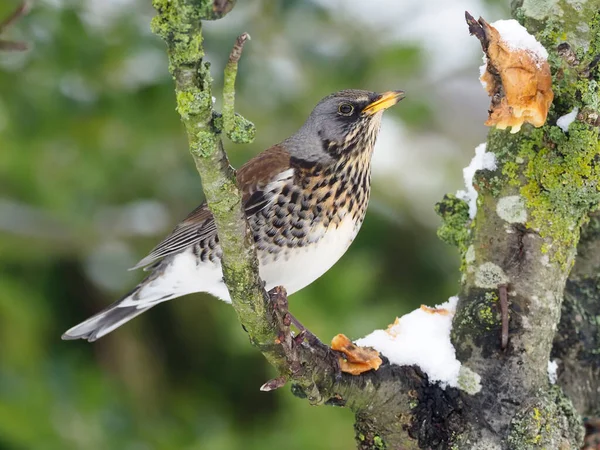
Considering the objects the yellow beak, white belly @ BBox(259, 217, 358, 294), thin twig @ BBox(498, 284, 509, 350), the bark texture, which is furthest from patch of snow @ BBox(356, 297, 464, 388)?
the yellow beak

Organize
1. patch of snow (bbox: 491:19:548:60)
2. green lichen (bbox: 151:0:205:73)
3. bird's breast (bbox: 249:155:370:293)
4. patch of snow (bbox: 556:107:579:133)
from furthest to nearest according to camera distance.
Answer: bird's breast (bbox: 249:155:370:293) < patch of snow (bbox: 556:107:579:133) < patch of snow (bbox: 491:19:548:60) < green lichen (bbox: 151:0:205:73)

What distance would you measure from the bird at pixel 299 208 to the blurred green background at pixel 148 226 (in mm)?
815

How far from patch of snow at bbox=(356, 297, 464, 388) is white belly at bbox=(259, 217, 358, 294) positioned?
1.52 ft

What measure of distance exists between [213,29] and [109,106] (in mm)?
658

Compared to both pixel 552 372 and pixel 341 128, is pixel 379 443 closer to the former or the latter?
pixel 552 372

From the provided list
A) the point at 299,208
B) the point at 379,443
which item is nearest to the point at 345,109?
the point at 299,208

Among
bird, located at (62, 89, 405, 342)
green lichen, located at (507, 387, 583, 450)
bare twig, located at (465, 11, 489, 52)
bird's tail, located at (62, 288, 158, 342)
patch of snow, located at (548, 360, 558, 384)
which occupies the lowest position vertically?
green lichen, located at (507, 387, 583, 450)

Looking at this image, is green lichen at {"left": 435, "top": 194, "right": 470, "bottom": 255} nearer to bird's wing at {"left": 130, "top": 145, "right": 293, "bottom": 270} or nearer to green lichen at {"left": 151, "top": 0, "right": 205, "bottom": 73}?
bird's wing at {"left": 130, "top": 145, "right": 293, "bottom": 270}

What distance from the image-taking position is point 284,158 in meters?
2.76

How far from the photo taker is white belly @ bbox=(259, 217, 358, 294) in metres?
2.62

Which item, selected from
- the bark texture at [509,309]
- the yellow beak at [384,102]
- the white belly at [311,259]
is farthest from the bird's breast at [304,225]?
the bark texture at [509,309]

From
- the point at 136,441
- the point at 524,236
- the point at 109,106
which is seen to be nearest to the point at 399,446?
the point at 524,236

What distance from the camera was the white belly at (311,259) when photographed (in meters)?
2.62

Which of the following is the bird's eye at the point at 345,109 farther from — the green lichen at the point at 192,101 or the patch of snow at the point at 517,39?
the green lichen at the point at 192,101
